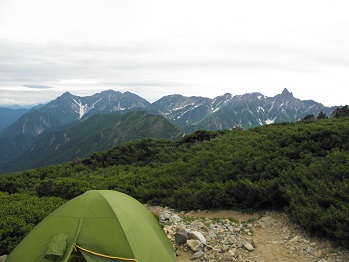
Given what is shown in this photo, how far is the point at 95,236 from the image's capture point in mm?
6309

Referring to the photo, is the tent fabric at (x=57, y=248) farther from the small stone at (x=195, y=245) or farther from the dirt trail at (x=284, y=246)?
the small stone at (x=195, y=245)

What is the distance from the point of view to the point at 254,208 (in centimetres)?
1218

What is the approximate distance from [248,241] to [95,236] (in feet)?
17.7

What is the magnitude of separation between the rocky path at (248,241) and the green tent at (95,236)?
1.23m

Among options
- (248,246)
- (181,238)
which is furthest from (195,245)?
(248,246)

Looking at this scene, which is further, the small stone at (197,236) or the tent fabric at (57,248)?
the small stone at (197,236)

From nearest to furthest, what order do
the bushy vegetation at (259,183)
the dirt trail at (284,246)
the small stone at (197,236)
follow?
the dirt trail at (284,246) → the small stone at (197,236) → the bushy vegetation at (259,183)

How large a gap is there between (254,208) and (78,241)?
8644mm

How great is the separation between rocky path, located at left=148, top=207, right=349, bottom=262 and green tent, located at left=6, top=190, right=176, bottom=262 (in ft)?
4.05

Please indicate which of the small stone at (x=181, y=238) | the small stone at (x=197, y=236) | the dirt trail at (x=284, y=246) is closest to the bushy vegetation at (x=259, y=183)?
the dirt trail at (x=284, y=246)

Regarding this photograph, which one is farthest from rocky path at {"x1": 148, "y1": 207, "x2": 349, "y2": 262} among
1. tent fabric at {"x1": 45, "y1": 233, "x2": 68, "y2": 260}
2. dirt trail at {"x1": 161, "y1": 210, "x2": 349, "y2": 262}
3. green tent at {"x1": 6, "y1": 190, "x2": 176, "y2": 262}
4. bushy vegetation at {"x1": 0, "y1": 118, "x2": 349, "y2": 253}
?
tent fabric at {"x1": 45, "y1": 233, "x2": 68, "y2": 260}

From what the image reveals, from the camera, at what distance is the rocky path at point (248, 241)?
26.0 feet

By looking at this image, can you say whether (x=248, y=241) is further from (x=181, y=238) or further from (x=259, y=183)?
(x=259, y=183)

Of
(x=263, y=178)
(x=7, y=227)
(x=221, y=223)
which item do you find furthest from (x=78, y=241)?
(x=263, y=178)
